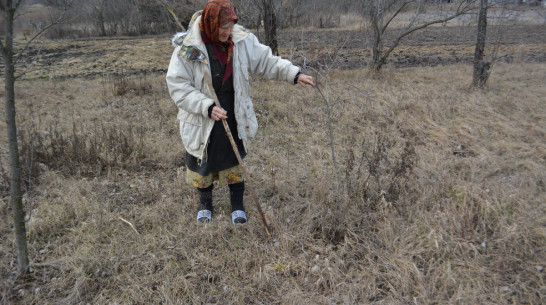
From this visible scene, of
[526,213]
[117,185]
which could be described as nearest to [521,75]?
[526,213]

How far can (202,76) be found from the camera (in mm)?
2508

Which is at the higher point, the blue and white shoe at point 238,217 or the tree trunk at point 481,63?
the tree trunk at point 481,63

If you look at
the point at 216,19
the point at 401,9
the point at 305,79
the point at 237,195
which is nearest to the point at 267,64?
the point at 305,79

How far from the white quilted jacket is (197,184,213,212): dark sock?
1.44 ft

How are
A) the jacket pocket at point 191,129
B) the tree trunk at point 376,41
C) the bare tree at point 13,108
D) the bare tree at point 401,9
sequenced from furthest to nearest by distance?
the tree trunk at point 376,41, the bare tree at point 401,9, the jacket pocket at point 191,129, the bare tree at point 13,108

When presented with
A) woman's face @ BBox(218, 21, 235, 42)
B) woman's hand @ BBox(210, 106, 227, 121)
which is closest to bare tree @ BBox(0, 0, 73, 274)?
woman's face @ BBox(218, 21, 235, 42)

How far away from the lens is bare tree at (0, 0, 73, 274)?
75.4 inches

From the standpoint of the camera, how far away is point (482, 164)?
3918mm

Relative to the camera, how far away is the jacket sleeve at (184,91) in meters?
2.40

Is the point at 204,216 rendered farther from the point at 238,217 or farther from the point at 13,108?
the point at 13,108

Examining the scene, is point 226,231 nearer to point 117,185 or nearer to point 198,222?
point 198,222

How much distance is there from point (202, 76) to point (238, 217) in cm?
126

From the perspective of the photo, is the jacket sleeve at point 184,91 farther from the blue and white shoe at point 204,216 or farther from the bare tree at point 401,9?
the bare tree at point 401,9

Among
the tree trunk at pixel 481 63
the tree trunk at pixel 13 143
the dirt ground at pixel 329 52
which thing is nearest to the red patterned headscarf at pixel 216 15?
the tree trunk at pixel 13 143
